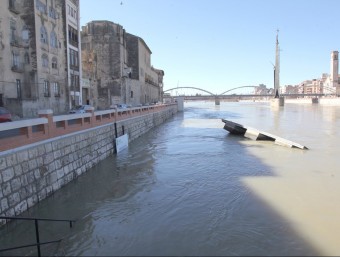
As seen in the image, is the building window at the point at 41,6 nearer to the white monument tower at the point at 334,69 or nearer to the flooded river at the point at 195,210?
the flooded river at the point at 195,210

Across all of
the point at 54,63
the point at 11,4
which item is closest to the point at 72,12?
the point at 54,63

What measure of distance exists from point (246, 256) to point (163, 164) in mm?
9814

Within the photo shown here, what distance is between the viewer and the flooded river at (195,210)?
24.4ft

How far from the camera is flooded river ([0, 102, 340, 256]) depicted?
744cm

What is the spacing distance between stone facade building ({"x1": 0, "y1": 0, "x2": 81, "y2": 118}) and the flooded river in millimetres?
17493

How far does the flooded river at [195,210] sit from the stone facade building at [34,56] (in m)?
17.5

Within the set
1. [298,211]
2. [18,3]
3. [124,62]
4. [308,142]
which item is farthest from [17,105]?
[124,62]

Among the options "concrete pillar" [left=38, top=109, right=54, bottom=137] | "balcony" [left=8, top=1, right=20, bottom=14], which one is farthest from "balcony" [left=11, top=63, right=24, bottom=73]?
"concrete pillar" [left=38, top=109, right=54, bottom=137]

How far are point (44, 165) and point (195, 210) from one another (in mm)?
4657

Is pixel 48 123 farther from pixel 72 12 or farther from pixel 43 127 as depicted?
pixel 72 12

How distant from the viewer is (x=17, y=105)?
2848 centimetres

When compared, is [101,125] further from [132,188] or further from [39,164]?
[39,164]

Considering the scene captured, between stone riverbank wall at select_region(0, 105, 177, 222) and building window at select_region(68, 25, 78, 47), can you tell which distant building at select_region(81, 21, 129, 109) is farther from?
stone riverbank wall at select_region(0, 105, 177, 222)

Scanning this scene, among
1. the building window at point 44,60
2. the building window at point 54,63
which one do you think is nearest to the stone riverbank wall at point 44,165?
the building window at point 44,60
